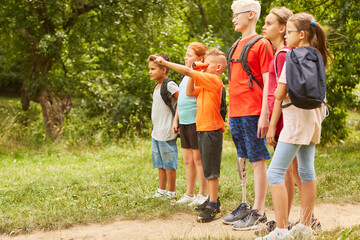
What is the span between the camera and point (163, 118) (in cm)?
516

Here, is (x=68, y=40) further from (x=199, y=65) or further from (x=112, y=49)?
(x=199, y=65)

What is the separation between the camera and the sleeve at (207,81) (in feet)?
13.5

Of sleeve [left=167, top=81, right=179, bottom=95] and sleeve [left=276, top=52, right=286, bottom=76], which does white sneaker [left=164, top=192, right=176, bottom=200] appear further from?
sleeve [left=276, top=52, right=286, bottom=76]

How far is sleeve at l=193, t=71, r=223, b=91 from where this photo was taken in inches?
162

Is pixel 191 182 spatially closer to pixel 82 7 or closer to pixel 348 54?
pixel 348 54

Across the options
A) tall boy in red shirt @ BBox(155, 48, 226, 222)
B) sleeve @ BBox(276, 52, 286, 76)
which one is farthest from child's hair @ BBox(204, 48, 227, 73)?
sleeve @ BBox(276, 52, 286, 76)

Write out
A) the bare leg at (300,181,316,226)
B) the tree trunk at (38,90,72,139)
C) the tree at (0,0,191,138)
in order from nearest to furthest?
1. the bare leg at (300,181,316,226)
2. the tree at (0,0,191,138)
3. the tree trunk at (38,90,72,139)

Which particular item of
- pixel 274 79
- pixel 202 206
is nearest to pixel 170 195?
pixel 202 206

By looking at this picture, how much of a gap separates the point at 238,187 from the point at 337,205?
50.5 inches

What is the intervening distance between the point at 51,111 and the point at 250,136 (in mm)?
9327

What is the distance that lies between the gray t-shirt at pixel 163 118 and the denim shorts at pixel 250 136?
119cm

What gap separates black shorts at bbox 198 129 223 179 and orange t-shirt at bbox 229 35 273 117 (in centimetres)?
41

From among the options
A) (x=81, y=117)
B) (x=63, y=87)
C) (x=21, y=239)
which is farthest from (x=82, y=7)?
(x=21, y=239)

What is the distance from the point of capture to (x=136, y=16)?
11.8m
